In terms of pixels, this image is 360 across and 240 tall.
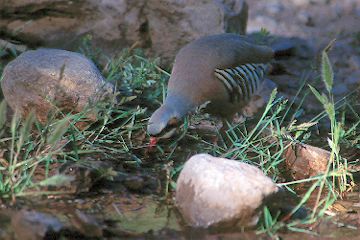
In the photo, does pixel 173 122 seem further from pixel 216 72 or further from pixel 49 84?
pixel 49 84

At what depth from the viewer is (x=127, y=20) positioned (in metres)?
5.14

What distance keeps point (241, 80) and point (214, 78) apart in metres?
0.23

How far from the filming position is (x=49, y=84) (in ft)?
12.5

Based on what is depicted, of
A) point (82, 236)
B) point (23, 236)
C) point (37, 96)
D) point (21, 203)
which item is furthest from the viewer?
point (37, 96)

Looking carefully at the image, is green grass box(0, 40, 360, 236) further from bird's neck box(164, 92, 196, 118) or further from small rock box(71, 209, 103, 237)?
small rock box(71, 209, 103, 237)

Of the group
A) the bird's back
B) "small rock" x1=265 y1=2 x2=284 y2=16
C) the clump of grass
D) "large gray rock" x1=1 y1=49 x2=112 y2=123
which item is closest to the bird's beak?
the bird's back

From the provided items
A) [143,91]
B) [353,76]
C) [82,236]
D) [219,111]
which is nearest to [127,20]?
[143,91]

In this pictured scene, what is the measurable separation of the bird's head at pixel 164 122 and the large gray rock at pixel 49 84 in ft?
1.15

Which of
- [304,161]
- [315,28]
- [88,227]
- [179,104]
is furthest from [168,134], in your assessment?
[315,28]

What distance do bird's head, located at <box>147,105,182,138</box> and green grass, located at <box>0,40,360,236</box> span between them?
70mm

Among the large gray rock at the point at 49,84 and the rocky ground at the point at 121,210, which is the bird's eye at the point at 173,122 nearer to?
the rocky ground at the point at 121,210

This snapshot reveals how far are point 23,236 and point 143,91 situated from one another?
7.06 ft

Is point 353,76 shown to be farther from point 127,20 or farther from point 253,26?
point 127,20

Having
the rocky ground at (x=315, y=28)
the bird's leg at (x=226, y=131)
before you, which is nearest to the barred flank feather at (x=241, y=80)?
the bird's leg at (x=226, y=131)
